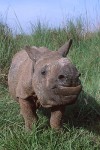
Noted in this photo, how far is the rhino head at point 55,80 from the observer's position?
12.2 feet

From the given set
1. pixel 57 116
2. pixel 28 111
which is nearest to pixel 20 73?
pixel 28 111

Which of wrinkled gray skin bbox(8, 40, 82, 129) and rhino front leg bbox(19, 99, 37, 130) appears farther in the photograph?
rhino front leg bbox(19, 99, 37, 130)

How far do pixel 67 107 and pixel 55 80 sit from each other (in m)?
2.02

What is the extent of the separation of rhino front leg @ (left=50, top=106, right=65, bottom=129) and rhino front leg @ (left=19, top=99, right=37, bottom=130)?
0.28 meters

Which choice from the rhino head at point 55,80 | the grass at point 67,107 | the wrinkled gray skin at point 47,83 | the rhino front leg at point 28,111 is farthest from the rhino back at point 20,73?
the grass at point 67,107

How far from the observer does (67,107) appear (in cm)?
573

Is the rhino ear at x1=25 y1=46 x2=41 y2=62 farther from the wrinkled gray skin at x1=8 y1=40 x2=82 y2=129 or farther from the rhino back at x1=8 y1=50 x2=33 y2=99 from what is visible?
the rhino back at x1=8 y1=50 x2=33 y2=99

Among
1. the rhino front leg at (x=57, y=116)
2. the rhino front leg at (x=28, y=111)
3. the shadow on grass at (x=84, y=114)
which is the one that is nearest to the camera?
the rhino front leg at (x=57, y=116)

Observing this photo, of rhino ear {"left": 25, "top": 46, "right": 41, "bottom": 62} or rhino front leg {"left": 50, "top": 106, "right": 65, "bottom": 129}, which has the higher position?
rhino ear {"left": 25, "top": 46, "right": 41, "bottom": 62}

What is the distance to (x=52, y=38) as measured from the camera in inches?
345

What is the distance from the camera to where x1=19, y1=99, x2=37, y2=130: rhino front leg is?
4.44 metres

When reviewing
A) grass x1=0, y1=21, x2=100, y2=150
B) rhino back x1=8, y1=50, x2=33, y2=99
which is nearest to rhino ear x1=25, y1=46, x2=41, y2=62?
rhino back x1=8, y1=50, x2=33, y2=99

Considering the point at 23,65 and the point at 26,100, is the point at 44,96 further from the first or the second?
the point at 23,65

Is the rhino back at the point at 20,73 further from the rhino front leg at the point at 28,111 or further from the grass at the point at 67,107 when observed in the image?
the grass at the point at 67,107
